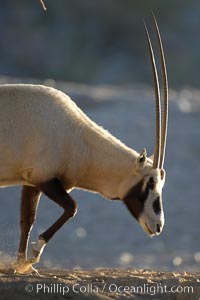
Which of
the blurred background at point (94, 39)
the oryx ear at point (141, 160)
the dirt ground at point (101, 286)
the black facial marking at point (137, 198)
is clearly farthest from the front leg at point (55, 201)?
the blurred background at point (94, 39)

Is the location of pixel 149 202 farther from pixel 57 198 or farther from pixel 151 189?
pixel 57 198

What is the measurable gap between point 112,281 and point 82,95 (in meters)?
17.9

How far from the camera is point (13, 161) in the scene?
489 inches

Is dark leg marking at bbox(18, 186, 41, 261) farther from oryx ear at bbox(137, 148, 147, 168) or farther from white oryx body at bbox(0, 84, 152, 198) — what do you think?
oryx ear at bbox(137, 148, 147, 168)

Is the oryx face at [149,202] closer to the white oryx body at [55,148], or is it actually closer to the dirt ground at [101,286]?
the white oryx body at [55,148]

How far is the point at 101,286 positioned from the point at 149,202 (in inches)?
60.5

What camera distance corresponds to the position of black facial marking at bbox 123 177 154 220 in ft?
42.2

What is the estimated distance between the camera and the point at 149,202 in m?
12.8

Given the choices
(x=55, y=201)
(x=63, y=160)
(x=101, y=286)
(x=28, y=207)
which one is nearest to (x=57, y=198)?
(x=55, y=201)

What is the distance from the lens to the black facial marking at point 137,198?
42.2ft

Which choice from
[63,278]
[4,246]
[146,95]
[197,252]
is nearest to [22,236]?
[4,246]

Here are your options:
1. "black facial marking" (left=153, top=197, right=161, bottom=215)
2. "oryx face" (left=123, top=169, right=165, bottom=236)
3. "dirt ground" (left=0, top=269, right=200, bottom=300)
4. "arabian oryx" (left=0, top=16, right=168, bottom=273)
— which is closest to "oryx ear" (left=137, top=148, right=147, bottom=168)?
"arabian oryx" (left=0, top=16, right=168, bottom=273)

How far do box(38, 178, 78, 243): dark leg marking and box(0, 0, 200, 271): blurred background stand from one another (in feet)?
2.72

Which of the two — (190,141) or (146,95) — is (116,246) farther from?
(146,95)
